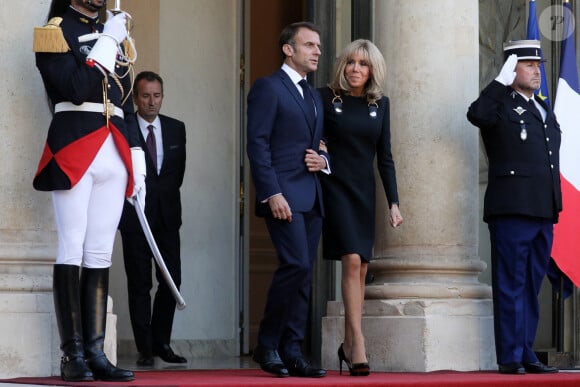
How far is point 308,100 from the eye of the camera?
8234 mm

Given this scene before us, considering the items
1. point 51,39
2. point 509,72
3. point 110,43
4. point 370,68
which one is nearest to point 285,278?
point 370,68

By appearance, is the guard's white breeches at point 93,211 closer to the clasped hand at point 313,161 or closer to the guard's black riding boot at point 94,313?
the guard's black riding boot at point 94,313

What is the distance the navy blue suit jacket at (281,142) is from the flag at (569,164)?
2.26 m

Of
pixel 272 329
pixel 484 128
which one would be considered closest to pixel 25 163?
pixel 272 329

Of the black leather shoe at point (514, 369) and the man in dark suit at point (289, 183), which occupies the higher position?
the man in dark suit at point (289, 183)

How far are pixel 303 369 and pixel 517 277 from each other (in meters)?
1.58

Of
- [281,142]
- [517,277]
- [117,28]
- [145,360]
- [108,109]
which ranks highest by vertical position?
[117,28]

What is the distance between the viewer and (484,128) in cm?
893

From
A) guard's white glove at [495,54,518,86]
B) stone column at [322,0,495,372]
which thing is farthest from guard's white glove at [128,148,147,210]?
guard's white glove at [495,54,518,86]

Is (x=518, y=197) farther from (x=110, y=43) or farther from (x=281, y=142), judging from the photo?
(x=110, y=43)

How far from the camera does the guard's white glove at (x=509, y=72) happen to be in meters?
8.79

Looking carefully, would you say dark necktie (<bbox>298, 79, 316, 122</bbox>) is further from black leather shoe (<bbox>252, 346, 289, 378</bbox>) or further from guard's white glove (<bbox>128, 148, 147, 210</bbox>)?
black leather shoe (<bbox>252, 346, 289, 378</bbox>)

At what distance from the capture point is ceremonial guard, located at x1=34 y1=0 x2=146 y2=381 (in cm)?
731

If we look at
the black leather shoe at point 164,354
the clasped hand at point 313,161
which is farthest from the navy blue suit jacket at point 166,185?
the clasped hand at point 313,161
